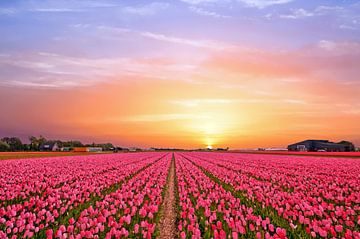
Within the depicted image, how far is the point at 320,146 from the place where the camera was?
131 meters

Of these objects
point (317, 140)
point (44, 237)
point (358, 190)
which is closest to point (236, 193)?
point (358, 190)

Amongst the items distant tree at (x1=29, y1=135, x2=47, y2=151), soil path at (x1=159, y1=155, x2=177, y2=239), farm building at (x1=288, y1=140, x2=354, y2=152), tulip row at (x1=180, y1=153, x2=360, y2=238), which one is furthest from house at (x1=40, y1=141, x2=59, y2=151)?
soil path at (x1=159, y1=155, x2=177, y2=239)

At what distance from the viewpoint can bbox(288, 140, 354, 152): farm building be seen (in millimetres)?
117369

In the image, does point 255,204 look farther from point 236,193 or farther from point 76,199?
point 76,199

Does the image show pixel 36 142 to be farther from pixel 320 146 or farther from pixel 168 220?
pixel 168 220

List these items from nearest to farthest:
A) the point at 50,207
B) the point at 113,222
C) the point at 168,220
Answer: the point at 113,222, the point at 50,207, the point at 168,220

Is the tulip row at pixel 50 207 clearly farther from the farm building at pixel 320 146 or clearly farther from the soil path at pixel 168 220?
the farm building at pixel 320 146

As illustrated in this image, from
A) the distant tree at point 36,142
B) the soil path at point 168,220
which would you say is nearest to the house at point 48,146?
the distant tree at point 36,142

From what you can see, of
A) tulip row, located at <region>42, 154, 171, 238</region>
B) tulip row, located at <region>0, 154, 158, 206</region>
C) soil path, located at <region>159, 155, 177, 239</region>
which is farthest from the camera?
tulip row, located at <region>0, 154, 158, 206</region>

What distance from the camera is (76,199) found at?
10250 millimetres

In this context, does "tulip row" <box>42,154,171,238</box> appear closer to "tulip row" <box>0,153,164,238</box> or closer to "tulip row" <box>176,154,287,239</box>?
"tulip row" <box>0,153,164,238</box>

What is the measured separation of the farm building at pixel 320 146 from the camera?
11737 centimetres

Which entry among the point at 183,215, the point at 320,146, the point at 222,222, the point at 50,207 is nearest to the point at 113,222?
the point at 183,215

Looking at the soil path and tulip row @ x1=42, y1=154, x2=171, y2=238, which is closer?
tulip row @ x1=42, y1=154, x2=171, y2=238
